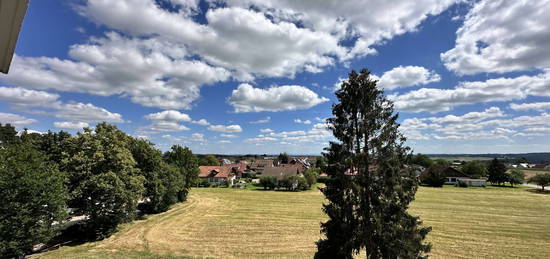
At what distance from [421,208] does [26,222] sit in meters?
41.3

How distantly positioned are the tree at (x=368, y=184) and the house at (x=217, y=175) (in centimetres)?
5339

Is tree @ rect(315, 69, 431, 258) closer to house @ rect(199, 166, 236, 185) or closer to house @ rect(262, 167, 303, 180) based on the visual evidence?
house @ rect(262, 167, 303, 180)

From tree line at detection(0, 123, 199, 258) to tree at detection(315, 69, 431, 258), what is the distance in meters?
18.7

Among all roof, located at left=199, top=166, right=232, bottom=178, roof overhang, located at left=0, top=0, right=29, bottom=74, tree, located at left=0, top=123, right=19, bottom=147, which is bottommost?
roof, located at left=199, top=166, right=232, bottom=178

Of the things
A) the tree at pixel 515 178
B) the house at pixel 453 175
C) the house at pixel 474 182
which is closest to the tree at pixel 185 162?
the house at pixel 474 182

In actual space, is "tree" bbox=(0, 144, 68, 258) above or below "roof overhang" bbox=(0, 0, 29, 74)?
below

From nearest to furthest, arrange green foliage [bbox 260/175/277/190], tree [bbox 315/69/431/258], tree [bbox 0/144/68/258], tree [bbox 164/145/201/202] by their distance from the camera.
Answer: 1. tree [bbox 315/69/431/258]
2. tree [bbox 0/144/68/258]
3. tree [bbox 164/145/201/202]
4. green foliage [bbox 260/175/277/190]

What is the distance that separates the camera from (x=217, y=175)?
2549 inches

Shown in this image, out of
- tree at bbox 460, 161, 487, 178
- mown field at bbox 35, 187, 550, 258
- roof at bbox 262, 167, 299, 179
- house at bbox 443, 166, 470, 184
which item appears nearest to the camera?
mown field at bbox 35, 187, 550, 258

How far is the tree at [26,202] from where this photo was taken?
14555mm

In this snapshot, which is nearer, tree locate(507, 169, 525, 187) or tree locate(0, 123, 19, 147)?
tree locate(507, 169, 525, 187)

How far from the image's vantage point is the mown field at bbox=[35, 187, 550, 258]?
57.1ft

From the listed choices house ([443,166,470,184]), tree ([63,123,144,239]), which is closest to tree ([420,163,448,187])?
house ([443,166,470,184])

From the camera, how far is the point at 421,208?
108ft
